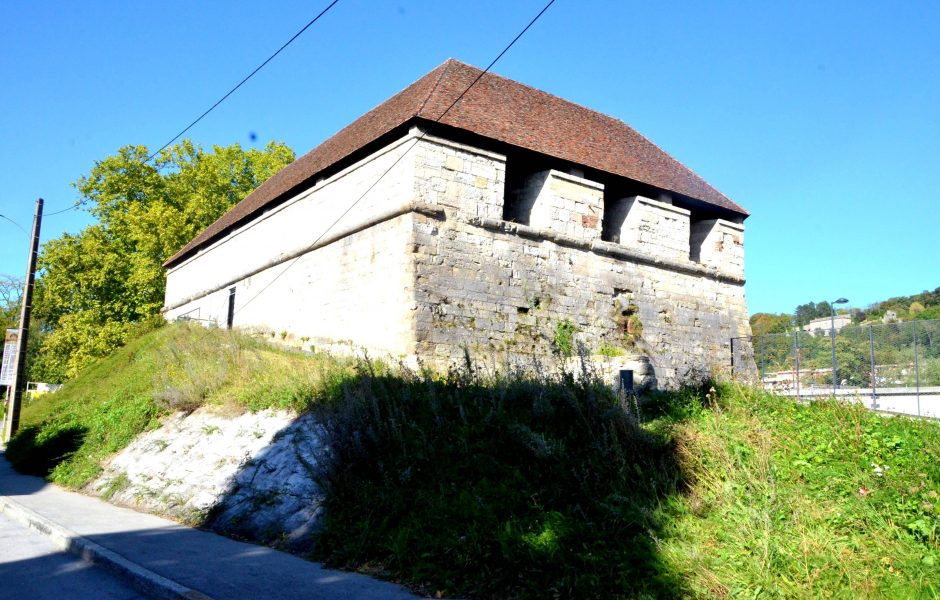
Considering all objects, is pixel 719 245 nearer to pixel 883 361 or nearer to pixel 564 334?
pixel 883 361

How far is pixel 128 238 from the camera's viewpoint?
111 ft

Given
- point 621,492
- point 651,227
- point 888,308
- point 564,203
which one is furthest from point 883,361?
point 888,308

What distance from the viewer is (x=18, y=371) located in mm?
17703

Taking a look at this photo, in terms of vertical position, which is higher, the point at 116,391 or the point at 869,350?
the point at 869,350

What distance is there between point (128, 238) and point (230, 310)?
550 inches

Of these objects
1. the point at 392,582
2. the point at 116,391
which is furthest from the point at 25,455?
the point at 392,582

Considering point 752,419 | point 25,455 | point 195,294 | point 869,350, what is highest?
point 195,294

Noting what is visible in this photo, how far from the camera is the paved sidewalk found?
5.05 meters

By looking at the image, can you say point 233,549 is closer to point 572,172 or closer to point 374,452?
point 374,452

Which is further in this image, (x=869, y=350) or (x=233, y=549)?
(x=869, y=350)

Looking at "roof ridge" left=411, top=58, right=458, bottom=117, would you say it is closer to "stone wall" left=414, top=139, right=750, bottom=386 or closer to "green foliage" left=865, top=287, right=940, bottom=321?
"stone wall" left=414, top=139, right=750, bottom=386

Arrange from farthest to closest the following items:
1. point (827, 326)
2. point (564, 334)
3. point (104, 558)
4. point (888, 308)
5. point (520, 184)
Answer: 1. point (888, 308)
2. point (827, 326)
3. point (520, 184)
4. point (564, 334)
5. point (104, 558)

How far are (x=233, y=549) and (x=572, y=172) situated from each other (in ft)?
41.5

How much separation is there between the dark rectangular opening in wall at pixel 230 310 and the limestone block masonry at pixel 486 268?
2136mm
